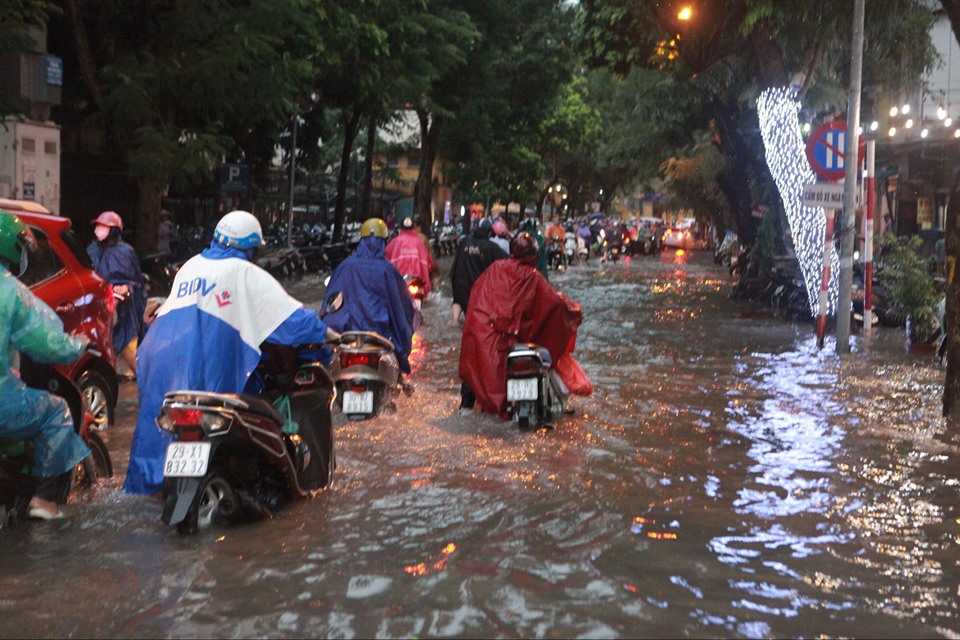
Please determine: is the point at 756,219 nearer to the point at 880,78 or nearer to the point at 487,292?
the point at 880,78

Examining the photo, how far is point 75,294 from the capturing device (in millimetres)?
8602

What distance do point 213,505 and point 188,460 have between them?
0.67m

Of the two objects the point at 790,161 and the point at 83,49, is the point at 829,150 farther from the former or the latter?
the point at 83,49

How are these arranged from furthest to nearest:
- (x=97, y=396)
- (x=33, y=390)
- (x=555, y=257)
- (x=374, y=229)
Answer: (x=555, y=257) < (x=374, y=229) < (x=97, y=396) < (x=33, y=390)

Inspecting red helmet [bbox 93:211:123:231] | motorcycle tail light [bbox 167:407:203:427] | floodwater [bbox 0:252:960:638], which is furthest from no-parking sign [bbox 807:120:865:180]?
motorcycle tail light [bbox 167:407:203:427]

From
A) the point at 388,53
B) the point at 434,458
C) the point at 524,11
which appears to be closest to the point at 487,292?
the point at 434,458

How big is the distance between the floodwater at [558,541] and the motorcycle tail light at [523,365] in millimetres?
475

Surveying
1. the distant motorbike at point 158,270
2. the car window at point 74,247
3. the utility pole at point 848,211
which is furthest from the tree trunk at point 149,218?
the car window at point 74,247

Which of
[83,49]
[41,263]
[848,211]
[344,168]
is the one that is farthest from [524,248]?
[344,168]

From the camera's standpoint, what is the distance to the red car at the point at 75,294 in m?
8.38

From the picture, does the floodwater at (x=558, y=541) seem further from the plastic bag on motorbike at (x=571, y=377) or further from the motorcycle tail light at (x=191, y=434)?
the motorcycle tail light at (x=191, y=434)

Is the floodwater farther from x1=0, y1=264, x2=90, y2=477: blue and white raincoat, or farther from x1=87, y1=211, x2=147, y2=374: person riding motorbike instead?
x1=87, y1=211, x2=147, y2=374: person riding motorbike

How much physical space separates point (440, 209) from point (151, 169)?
64399 mm

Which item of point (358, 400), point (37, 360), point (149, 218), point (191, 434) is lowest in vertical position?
point (358, 400)
